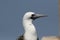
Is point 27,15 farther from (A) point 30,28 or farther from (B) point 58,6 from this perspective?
(B) point 58,6

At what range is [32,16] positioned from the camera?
9.51ft

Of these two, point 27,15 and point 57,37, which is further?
point 57,37

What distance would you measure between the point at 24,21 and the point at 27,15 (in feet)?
0.22

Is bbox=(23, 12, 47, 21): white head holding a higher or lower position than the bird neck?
higher

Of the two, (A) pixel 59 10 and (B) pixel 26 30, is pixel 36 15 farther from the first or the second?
(A) pixel 59 10

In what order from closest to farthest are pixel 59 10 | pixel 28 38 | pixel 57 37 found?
pixel 28 38
pixel 57 37
pixel 59 10

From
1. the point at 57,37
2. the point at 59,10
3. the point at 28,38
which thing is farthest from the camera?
the point at 59,10

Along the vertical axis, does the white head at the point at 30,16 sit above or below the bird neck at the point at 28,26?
above

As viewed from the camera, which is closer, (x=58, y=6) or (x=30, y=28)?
(x=30, y=28)

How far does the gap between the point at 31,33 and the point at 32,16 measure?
167 millimetres

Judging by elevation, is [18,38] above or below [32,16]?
below

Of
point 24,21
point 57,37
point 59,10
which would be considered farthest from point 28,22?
point 59,10

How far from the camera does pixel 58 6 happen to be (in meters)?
4.88

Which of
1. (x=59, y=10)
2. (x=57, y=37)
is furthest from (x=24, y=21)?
(x=59, y=10)
